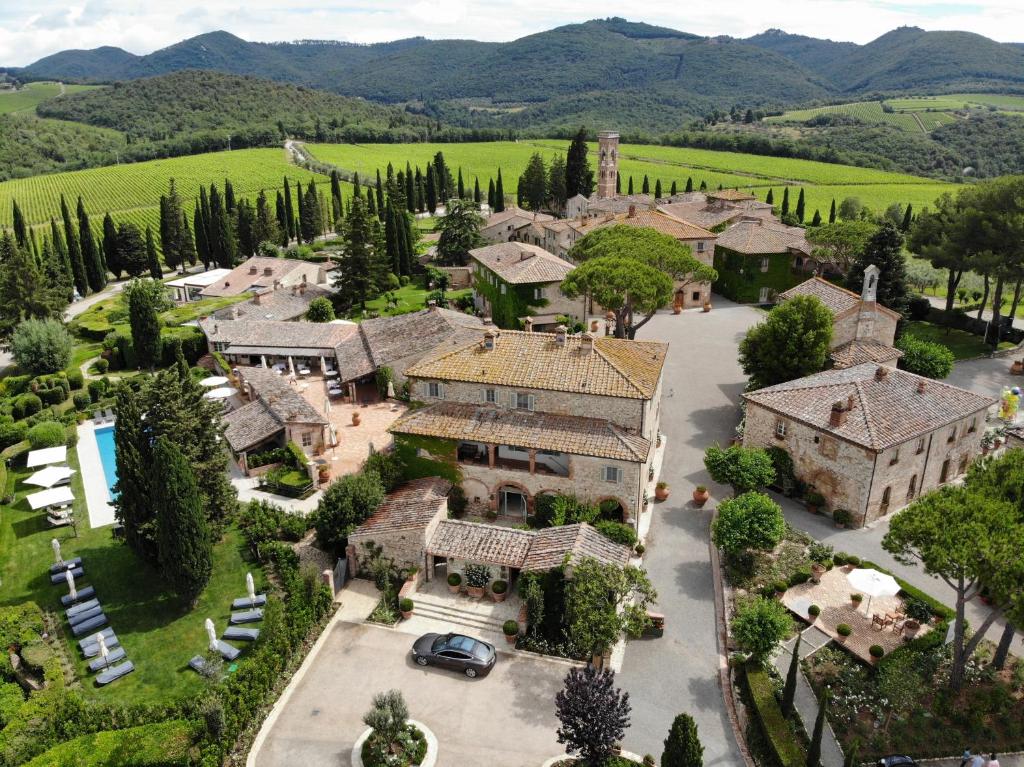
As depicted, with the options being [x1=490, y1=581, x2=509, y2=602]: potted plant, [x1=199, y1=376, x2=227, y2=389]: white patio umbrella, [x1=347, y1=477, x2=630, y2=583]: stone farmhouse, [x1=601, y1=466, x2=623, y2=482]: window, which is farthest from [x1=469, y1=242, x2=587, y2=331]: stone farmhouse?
[x1=490, y1=581, x2=509, y2=602]: potted plant

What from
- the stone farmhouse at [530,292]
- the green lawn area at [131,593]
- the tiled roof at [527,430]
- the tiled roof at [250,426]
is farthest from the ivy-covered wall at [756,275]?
the green lawn area at [131,593]

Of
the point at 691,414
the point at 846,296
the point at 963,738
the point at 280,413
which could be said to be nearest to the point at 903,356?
the point at 846,296

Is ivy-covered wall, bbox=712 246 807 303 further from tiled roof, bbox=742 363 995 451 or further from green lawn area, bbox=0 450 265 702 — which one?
green lawn area, bbox=0 450 265 702

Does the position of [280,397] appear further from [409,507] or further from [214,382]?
[409,507]

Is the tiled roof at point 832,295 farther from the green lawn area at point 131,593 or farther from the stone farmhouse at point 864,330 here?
the green lawn area at point 131,593

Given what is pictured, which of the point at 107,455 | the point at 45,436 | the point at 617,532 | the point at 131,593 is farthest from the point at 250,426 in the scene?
the point at 617,532
